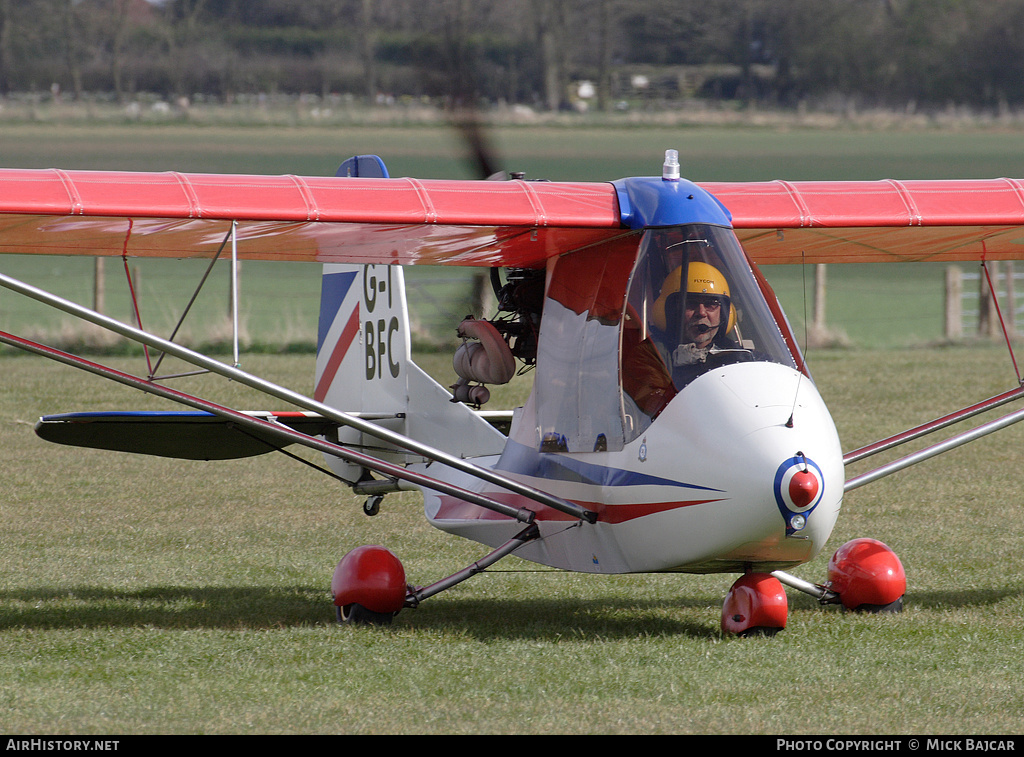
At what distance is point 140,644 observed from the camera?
261 inches

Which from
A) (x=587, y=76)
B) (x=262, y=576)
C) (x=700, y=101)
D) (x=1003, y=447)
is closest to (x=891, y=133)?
(x=700, y=101)

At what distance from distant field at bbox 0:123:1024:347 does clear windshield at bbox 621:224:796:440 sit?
2032cm

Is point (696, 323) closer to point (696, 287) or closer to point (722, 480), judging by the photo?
point (696, 287)

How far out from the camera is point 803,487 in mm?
5734

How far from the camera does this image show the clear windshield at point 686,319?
620 centimetres

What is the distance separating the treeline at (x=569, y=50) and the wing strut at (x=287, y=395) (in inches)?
828

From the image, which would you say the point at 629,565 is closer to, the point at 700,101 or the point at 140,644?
the point at 140,644

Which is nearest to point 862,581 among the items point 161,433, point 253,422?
point 253,422

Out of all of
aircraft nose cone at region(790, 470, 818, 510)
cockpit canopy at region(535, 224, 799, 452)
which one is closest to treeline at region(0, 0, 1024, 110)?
cockpit canopy at region(535, 224, 799, 452)

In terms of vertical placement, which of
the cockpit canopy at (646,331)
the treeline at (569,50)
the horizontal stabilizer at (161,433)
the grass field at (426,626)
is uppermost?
the treeline at (569,50)

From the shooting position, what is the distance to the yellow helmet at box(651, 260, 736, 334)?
6285 millimetres

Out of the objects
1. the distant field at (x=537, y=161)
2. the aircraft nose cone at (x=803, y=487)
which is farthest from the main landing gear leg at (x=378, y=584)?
the distant field at (x=537, y=161)

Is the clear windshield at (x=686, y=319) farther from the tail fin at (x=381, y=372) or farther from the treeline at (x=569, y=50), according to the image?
the treeline at (x=569, y=50)

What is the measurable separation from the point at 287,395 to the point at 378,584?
125 centimetres
